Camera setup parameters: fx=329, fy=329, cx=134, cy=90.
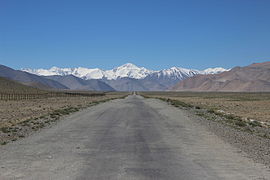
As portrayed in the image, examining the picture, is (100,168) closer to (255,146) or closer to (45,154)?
(45,154)

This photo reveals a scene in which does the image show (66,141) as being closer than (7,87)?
Yes

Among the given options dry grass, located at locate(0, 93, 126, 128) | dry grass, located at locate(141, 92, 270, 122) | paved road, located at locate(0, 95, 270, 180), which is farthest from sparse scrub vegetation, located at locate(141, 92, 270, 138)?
dry grass, located at locate(0, 93, 126, 128)

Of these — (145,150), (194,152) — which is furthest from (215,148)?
(145,150)

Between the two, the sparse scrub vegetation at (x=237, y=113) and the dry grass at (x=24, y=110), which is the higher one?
the sparse scrub vegetation at (x=237, y=113)

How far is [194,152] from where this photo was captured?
12.0 meters

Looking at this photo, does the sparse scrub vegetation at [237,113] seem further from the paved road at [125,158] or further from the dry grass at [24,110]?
the dry grass at [24,110]

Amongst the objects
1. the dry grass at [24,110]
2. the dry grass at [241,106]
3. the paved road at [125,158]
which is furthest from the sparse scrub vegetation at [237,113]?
the dry grass at [24,110]

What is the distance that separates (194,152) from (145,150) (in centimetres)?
180

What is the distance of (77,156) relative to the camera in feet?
36.5

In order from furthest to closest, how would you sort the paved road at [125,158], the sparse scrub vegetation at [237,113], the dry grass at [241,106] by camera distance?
the dry grass at [241,106] → the sparse scrub vegetation at [237,113] → the paved road at [125,158]

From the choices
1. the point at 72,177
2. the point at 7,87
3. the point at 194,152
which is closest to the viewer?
the point at 72,177

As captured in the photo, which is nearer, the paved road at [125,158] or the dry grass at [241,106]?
the paved road at [125,158]

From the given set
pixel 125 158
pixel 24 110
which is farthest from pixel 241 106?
pixel 125 158

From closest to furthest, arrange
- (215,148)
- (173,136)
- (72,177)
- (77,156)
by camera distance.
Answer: (72,177)
(77,156)
(215,148)
(173,136)
